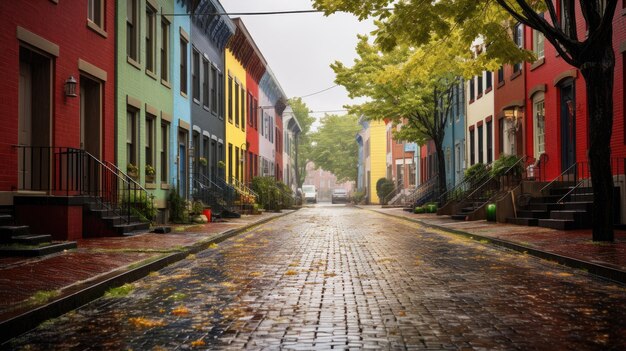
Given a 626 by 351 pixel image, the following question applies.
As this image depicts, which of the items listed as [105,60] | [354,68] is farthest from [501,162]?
A: [105,60]

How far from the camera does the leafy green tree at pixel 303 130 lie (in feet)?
288

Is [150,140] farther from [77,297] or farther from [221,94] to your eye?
[77,297]

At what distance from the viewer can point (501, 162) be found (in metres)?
25.0

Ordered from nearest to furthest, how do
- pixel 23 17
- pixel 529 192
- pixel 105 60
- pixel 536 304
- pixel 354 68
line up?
pixel 536 304
pixel 23 17
pixel 105 60
pixel 529 192
pixel 354 68

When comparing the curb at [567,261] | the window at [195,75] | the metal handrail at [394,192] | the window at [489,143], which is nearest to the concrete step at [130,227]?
the curb at [567,261]

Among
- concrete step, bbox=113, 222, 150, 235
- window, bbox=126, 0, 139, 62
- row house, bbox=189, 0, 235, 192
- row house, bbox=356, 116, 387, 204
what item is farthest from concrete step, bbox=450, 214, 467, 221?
row house, bbox=356, 116, 387, 204

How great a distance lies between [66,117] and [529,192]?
44.5 feet

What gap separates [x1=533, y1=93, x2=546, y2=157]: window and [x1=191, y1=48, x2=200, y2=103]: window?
1290 centimetres

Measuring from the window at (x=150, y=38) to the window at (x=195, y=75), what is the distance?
5.35 metres

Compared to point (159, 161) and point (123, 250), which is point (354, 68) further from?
point (123, 250)

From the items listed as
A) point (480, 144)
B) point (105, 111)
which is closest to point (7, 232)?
point (105, 111)

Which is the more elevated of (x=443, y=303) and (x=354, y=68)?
(x=354, y=68)

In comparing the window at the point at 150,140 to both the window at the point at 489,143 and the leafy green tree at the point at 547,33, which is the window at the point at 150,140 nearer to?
the leafy green tree at the point at 547,33

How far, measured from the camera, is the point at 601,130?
12859 millimetres
